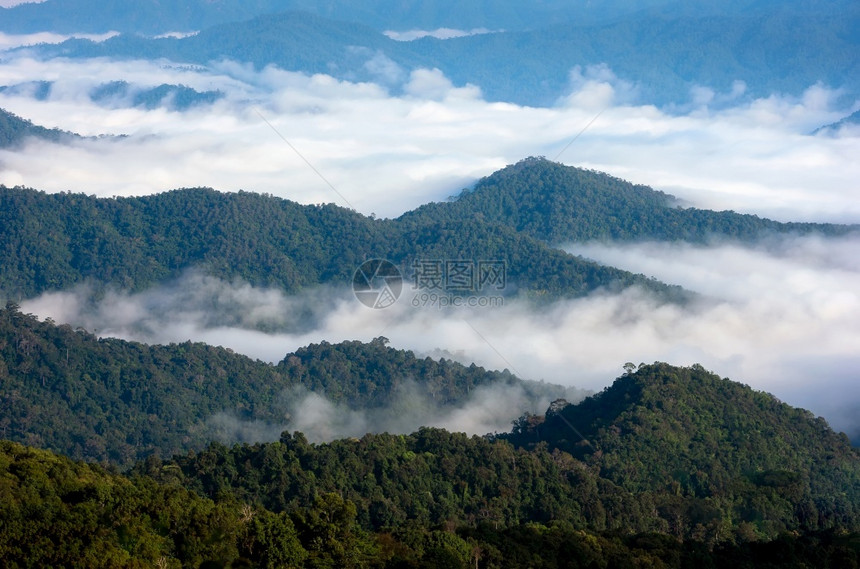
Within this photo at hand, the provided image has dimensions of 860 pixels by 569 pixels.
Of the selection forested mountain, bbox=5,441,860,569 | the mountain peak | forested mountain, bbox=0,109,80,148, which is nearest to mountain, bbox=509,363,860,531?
the mountain peak

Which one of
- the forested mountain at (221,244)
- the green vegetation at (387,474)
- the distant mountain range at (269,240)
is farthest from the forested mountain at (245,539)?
the forested mountain at (221,244)

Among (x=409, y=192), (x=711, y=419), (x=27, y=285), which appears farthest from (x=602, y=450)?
(x=409, y=192)

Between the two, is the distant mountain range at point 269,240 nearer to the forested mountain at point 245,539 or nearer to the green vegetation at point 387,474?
the green vegetation at point 387,474

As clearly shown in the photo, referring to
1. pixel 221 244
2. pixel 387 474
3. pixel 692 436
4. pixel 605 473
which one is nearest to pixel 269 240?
pixel 221 244

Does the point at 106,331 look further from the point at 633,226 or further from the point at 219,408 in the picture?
the point at 633,226

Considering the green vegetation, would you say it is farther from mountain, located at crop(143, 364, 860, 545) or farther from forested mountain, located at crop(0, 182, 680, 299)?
forested mountain, located at crop(0, 182, 680, 299)

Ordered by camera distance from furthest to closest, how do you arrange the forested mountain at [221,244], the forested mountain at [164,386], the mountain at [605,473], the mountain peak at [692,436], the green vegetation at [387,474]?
the forested mountain at [221,244] → the forested mountain at [164,386] → the mountain peak at [692,436] → the mountain at [605,473] → the green vegetation at [387,474]

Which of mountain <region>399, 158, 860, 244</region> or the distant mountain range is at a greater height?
mountain <region>399, 158, 860, 244</region>
